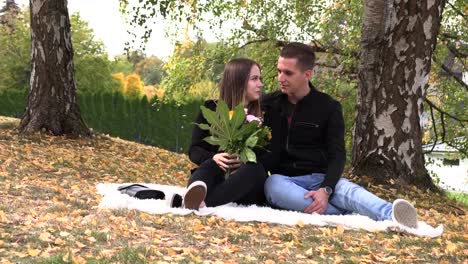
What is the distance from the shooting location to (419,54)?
7484 millimetres

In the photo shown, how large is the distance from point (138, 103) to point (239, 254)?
1911 centimetres

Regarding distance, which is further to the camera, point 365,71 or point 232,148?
point 365,71

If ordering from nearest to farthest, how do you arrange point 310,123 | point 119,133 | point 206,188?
1. point 206,188
2. point 310,123
3. point 119,133

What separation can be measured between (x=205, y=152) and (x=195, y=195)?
1.60 ft

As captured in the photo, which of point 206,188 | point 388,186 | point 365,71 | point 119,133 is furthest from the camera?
point 119,133

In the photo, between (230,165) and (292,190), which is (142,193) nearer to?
(230,165)

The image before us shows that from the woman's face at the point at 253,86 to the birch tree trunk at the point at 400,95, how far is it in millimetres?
3068

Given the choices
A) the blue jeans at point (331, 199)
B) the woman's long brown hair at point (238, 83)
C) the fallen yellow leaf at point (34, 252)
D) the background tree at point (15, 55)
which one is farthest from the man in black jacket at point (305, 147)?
the background tree at point (15, 55)

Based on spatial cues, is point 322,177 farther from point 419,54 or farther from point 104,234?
point 419,54

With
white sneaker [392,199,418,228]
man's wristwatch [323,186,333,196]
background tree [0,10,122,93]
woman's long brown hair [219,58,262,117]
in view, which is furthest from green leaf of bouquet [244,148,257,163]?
background tree [0,10,122,93]

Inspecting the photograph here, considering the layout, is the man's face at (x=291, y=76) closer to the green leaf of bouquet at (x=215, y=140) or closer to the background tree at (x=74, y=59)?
the green leaf of bouquet at (x=215, y=140)

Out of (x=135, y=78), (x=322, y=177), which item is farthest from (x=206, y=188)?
(x=135, y=78)

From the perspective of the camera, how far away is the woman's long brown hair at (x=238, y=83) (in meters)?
4.80

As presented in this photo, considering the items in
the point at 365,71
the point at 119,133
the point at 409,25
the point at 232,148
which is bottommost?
the point at 119,133
